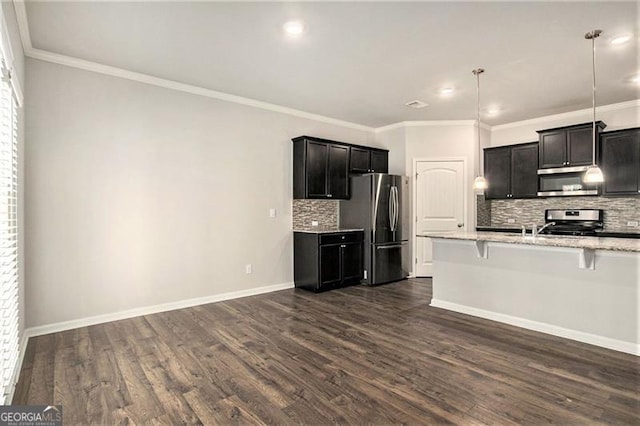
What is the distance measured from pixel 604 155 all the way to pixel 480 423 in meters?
4.86

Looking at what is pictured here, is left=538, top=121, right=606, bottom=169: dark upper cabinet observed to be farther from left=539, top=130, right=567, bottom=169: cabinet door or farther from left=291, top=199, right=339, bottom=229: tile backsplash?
left=291, top=199, right=339, bottom=229: tile backsplash

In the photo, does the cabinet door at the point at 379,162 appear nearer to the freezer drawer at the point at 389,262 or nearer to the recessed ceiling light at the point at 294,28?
the freezer drawer at the point at 389,262

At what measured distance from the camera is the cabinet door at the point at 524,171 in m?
5.85

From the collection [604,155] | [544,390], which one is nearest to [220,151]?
[544,390]

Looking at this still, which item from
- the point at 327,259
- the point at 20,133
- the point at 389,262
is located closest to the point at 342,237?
the point at 327,259

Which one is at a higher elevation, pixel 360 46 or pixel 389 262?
pixel 360 46

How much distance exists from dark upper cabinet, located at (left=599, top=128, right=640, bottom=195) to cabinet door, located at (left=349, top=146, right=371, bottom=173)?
3435mm

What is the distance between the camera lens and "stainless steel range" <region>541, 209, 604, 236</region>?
Answer: 5.27 m

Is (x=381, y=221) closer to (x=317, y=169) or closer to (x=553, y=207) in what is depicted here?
(x=317, y=169)

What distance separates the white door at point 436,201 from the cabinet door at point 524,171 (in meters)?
0.85

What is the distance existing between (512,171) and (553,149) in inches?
29.0

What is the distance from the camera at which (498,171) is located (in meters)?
6.30

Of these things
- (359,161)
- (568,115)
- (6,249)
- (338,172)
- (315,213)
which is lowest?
(6,249)

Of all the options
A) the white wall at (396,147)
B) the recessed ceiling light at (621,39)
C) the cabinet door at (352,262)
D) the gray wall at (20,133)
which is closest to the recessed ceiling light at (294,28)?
the gray wall at (20,133)
